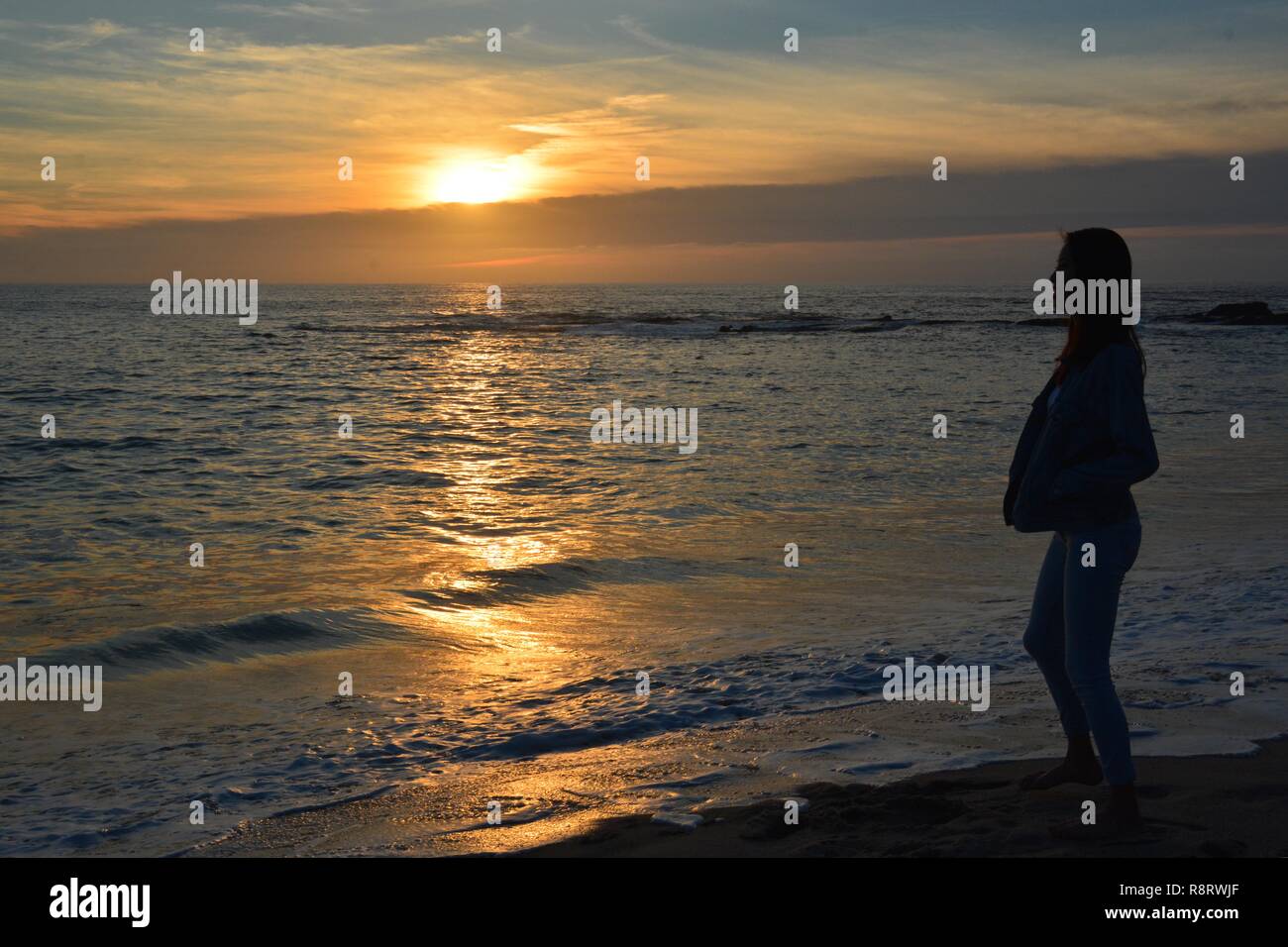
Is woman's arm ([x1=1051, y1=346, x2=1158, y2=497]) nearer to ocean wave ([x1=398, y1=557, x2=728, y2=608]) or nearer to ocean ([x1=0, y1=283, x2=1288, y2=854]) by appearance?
ocean ([x1=0, y1=283, x2=1288, y2=854])

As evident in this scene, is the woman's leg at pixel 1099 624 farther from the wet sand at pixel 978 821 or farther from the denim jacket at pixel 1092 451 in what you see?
the wet sand at pixel 978 821

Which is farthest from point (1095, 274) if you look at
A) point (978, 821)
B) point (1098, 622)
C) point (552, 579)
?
point (552, 579)

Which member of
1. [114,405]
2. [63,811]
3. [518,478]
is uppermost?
[114,405]

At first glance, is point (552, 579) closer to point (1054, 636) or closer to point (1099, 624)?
point (1054, 636)

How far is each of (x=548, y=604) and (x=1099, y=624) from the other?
248 inches

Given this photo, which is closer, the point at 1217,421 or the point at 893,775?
the point at 893,775

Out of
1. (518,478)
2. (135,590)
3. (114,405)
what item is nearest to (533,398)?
(114,405)

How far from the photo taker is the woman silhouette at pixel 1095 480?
3.81 meters

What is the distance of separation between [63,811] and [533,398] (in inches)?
997

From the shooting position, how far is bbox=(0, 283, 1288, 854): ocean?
18.3 ft

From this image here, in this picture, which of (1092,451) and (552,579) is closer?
(1092,451)

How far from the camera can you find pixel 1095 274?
3.89m
